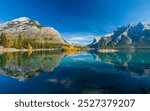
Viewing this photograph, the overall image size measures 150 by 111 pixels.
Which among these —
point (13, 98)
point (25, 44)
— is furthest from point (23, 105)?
point (25, 44)

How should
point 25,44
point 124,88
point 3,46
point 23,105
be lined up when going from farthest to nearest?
point 25,44, point 3,46, point 124,88, point 23,105

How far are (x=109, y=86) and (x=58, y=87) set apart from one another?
231 inches

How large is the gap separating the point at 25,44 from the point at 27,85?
15213cm

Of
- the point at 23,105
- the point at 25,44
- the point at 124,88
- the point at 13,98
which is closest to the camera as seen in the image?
the point at 23,105

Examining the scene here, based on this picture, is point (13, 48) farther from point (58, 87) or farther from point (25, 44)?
point (58, 87)

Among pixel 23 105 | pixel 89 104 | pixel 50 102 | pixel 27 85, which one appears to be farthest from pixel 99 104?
pixel 27 85

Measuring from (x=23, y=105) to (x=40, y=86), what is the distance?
11209 millimetres

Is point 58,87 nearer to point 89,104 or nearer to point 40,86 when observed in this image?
point 40,86

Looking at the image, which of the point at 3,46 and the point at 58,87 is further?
the point at 3,46

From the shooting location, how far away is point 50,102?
48.3ft

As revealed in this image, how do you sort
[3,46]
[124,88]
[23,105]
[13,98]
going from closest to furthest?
[23,105] → [13,98] → [124,88] → [3,46]

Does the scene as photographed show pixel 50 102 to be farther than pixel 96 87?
No

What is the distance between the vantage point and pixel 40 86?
2564 centimetres

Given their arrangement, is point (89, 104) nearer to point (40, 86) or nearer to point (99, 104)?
point (99, 104)
